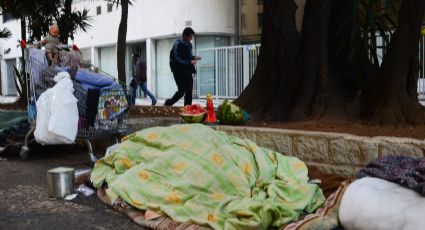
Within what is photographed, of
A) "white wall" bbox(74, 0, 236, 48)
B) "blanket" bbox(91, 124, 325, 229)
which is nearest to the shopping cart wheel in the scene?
"blanket" bbox(91, 124, 325, 229)

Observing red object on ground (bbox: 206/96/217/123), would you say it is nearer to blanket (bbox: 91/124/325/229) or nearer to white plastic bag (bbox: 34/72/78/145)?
blanket (bbox: 91/124/325/229)

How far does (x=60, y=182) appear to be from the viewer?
15.2ft

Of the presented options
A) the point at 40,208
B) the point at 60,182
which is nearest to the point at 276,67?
the point at 60,182

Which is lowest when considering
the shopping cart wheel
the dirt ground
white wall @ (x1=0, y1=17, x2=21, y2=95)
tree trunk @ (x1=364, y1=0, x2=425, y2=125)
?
the dirt ground

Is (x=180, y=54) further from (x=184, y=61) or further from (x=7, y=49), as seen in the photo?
(x=7, y=49)

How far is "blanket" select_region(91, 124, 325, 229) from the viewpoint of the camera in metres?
3.70

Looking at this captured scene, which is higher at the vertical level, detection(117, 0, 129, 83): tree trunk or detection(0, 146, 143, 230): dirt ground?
detection(117, 0, 129, 83): tree trunk

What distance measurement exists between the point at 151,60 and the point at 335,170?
16.5m

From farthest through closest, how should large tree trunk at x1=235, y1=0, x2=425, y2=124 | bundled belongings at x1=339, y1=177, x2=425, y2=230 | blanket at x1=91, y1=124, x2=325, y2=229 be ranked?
1. large tree trunk at x1=235, y1=0, x2=425, y2=124
2. blanket at x1=91, y1=124, x2=325, y2=229
3. bundled belongings at x1=339, y1=177, x2=425, y2=230

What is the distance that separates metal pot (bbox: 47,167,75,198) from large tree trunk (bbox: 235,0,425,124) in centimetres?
279

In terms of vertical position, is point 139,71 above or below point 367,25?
below

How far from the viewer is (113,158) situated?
15.8ft

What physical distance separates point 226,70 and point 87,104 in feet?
33.1

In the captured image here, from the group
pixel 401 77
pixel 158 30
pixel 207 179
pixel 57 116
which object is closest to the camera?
pixel 207 179
